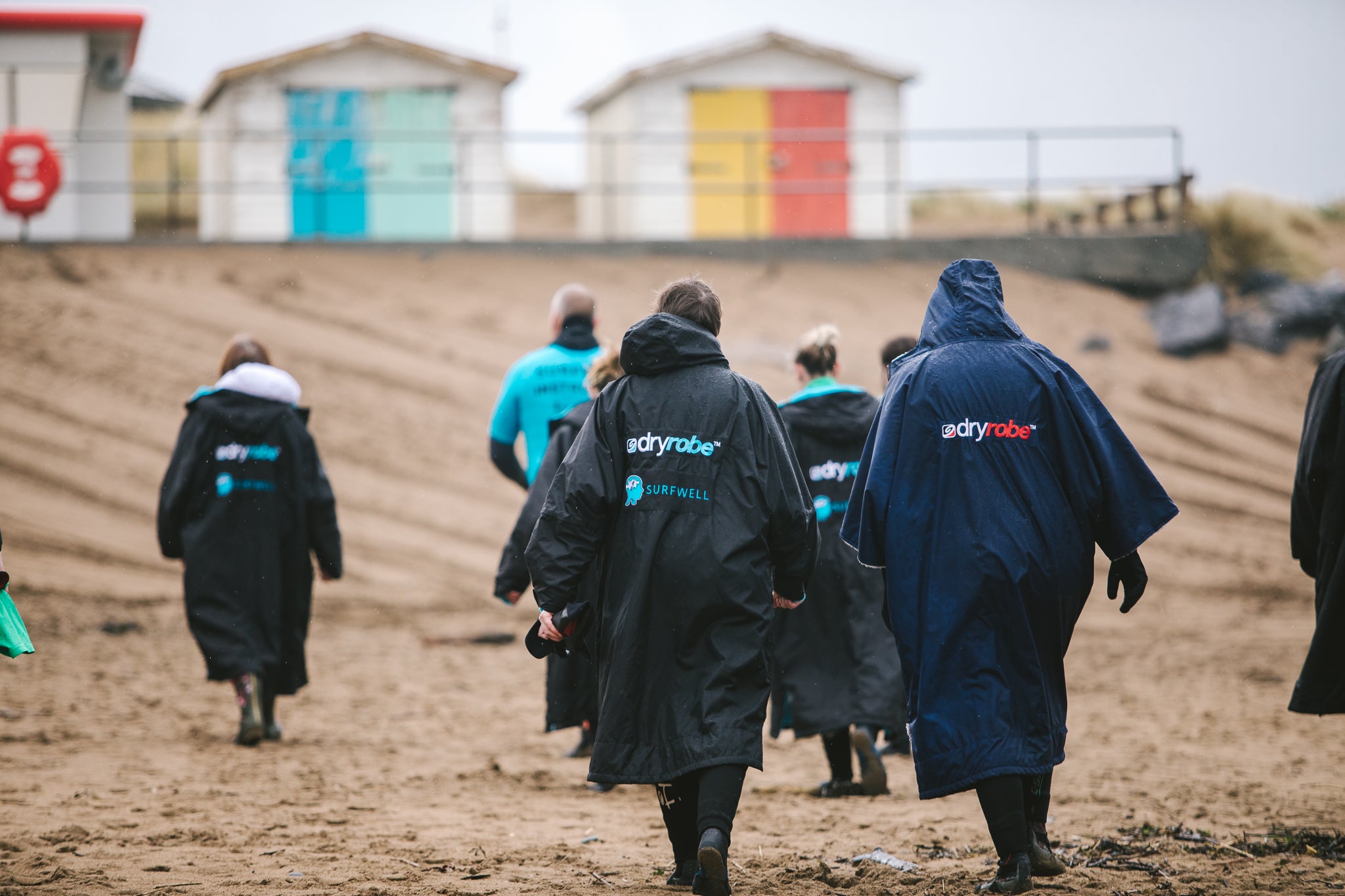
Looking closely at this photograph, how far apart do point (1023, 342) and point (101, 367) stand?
42.7ft

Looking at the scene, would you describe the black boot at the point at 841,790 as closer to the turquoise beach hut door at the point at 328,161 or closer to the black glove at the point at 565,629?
the black glove at the point at 565,629

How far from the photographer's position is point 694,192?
74.4ft

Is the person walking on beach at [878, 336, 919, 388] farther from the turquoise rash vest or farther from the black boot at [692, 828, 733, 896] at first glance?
the black boot at [692, 828, 733, 896]

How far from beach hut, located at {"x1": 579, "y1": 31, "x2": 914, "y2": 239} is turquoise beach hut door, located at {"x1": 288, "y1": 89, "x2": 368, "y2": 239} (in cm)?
377

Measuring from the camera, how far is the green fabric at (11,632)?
4457mm

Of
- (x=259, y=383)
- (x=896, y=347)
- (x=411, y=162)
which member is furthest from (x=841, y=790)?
(x=411, y=162)

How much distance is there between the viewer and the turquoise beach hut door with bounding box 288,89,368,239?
21.6 m

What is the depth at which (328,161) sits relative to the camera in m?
21.7

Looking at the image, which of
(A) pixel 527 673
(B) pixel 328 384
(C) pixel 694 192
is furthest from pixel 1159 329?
(A) pixel 527 673

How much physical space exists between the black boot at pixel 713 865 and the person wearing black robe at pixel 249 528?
3491mm

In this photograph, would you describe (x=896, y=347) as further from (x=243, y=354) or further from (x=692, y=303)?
(x=243, y=354)

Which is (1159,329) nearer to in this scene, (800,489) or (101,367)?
(101,367)

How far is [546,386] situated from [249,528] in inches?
66.0

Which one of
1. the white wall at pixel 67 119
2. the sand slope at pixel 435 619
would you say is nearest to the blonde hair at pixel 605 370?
the sand slope at pixel 435 619
